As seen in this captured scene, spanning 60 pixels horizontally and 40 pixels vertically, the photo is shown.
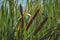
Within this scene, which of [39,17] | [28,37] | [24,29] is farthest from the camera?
[39,17]

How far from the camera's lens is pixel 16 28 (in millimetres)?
982

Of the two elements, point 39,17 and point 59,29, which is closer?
point 59,29

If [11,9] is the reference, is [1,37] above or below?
below

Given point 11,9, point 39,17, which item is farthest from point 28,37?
point 39,17

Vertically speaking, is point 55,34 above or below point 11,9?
below

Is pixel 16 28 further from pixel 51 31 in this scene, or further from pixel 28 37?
pixel 51 31

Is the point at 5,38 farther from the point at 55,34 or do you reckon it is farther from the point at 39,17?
the point at 39,17

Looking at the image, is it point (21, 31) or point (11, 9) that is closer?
point (21, 31)

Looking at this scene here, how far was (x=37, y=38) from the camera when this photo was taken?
1057 millimetres

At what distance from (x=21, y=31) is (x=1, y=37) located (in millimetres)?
118

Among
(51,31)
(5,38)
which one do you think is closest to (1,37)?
(5,38)

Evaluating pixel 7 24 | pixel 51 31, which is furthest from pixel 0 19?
pixel 51 31

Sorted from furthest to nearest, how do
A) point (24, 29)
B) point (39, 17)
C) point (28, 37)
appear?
point (39, 17) < point (28, 37) < point (24, 29)

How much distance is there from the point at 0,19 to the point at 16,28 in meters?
0.10
